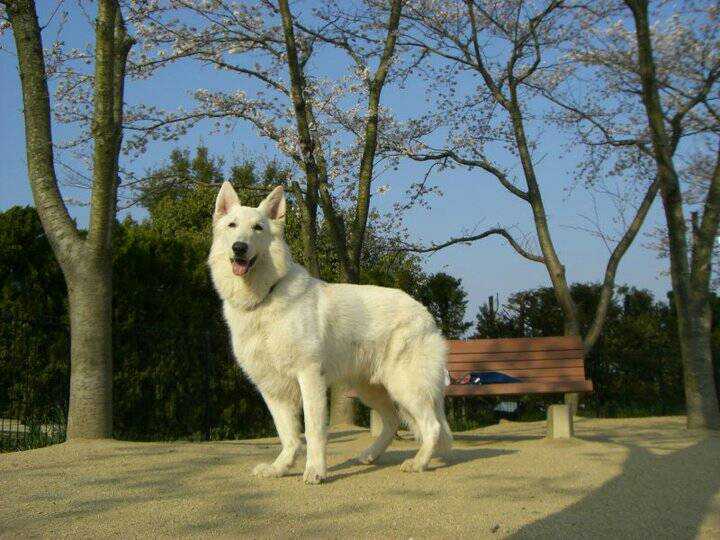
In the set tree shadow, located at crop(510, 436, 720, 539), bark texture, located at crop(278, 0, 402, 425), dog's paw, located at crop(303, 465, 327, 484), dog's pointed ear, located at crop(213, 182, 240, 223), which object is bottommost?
tree shadow, located at crop(510, 436, 720, 539)

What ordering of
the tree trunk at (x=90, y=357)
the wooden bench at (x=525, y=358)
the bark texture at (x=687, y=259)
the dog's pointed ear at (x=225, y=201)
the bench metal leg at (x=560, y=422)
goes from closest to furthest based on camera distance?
the dog's pointed ear at (x=225, y=201) → the tree trunk at (x=90, y=357) → the bench metal leg at (x=560, y=422) → the wooden bench at (x=525, y=358) → the bark texture at (x=687, y=259)

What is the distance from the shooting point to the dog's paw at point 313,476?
580 cm

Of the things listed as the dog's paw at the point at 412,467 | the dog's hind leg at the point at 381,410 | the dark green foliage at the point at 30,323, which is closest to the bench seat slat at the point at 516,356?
the dog's hind leg at the point at 381,410

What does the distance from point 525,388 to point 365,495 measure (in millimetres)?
3976

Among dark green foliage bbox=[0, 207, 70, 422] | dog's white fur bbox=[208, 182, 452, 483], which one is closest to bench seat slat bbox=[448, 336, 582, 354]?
dog's white fur bbox=[208, 182, 452, 483]

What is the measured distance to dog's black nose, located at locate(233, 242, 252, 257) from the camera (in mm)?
5922

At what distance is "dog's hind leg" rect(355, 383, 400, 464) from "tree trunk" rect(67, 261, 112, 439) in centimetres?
314

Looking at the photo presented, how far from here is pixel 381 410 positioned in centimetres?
708

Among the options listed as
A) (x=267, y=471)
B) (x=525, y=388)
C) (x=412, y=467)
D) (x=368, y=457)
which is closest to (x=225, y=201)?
(x=267, y=471)

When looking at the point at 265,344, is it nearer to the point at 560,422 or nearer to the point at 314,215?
the point at 560,422

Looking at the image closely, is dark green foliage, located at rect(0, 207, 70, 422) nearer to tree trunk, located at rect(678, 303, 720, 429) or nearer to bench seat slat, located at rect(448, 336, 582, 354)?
bench seat slat, located at rect(448, 336, 582, 354)

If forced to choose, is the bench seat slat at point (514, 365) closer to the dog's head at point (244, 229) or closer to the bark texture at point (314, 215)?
the bark texture at point (314, 215)

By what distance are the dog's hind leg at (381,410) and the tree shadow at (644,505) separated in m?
1.93

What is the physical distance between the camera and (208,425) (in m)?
11.8
